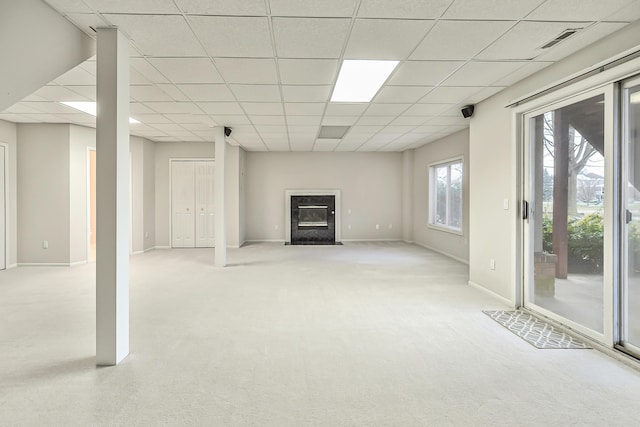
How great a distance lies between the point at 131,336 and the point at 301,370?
1651 millimetres

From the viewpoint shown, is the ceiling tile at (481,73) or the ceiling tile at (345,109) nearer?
the ceiling tile at (481,73)

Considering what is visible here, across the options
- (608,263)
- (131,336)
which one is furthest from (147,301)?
(608,263)

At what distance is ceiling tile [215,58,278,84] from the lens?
3.36 metres

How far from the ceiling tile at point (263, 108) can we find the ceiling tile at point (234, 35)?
66.5 inches

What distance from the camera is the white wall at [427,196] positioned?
7031 millimetres

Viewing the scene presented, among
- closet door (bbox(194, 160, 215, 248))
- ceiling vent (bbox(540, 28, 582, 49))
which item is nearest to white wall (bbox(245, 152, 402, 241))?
closet door (bbox(194, 160, 215, 248))

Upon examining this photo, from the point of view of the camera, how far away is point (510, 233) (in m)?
4.17

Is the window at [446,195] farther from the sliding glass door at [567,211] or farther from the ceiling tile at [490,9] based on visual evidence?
the ceiling tile at [490,9]

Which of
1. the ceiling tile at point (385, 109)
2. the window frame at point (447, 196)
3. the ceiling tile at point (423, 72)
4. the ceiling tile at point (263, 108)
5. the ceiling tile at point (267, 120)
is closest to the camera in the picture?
the ceiling tile at point (423, 72)

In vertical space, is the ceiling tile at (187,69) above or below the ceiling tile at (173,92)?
below

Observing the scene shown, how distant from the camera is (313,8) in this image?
245 centimetres

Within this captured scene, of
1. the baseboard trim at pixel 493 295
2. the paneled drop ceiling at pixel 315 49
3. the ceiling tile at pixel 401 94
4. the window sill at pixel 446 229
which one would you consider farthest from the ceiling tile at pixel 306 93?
the window sill at pixel 446 229

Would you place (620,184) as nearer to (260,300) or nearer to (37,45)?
(260,300)

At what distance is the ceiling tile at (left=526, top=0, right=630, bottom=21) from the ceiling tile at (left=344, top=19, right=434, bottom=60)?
0.74 metres
